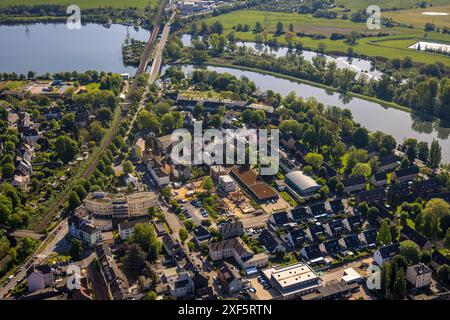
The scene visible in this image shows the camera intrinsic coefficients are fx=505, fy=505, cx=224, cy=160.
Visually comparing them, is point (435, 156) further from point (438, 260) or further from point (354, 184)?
point (438, 260)

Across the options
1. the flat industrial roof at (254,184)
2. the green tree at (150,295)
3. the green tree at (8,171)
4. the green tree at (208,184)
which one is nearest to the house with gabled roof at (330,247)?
the flat industrial roof at (254,184)

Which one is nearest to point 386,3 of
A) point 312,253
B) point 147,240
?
point 312,253

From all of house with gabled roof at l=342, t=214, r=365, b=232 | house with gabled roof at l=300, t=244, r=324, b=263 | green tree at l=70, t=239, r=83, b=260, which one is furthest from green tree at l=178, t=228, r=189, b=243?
house with gabled roof at l=342, t=214, r=365, b=232

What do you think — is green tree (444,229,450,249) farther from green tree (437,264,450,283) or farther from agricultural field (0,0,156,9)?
agricultural field (0,0,156,9)

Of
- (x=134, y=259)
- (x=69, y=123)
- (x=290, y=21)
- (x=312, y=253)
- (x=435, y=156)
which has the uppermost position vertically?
(x=290, y=21)
